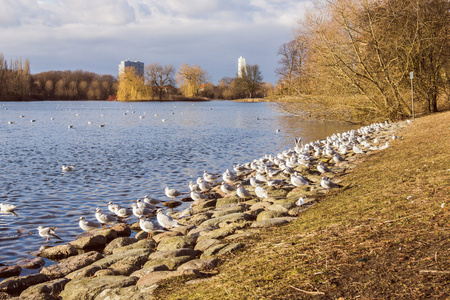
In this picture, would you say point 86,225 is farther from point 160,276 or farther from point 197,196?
point 160,276

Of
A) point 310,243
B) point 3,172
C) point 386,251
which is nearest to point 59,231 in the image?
point 310,243

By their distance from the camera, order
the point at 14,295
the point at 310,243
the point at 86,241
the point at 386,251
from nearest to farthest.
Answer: the point at 386,251, the point at 310,243, the point at 14,295, the point at 86,241

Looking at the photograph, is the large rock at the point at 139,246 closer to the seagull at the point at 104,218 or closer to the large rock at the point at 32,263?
the large rock at the point at 32,263

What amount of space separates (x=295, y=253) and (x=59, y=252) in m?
5.07

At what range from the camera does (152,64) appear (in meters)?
120

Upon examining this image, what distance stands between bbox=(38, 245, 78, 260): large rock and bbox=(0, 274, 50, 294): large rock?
1286 mm

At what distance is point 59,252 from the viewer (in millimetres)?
7828

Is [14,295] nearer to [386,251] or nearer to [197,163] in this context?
[386,251]

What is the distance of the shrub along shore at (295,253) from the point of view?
3.79 m

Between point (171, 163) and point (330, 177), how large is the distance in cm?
961

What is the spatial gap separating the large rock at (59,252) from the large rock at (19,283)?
1.29 m

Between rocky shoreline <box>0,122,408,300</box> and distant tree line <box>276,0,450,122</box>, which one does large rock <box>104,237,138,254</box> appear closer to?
rocky shoreline <box>0,122,408,300</box>

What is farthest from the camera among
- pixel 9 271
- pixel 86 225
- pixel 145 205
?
pixel 145 205

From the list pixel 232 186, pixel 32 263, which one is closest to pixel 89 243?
pixel 32 263
